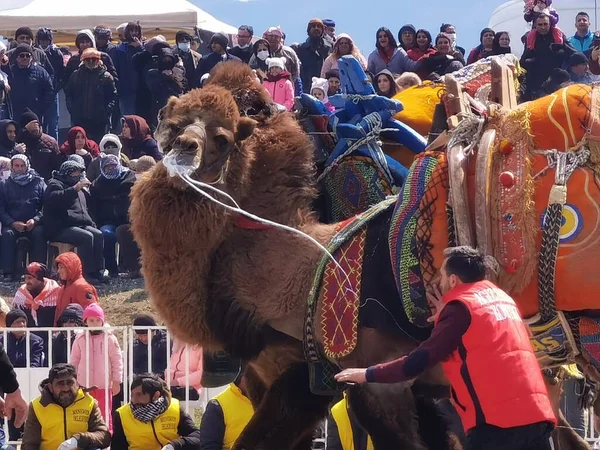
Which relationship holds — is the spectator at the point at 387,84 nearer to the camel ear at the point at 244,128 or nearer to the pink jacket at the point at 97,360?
the pink jacket at the point at 97,360

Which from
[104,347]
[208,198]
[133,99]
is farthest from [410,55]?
[208,198]

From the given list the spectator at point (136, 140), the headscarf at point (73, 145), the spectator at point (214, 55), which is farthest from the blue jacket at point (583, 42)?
the headscarf at point (73, 145)

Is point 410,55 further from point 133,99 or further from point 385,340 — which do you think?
point 385,340

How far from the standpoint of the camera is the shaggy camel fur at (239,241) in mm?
5297

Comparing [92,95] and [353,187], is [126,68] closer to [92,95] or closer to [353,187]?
[92,95]

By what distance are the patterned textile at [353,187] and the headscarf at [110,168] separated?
677cm

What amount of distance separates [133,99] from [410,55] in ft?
12.3

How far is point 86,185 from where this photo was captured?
473 inches

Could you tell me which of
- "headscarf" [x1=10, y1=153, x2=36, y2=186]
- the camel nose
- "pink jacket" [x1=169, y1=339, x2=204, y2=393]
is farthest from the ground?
the camel nose

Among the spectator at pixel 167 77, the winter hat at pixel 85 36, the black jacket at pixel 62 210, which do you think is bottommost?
the black jacket at pixel 62 210

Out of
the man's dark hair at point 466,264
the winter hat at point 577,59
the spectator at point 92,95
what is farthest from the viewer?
the spectator at point 92,95

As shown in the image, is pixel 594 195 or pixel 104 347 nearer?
pixel 594 195

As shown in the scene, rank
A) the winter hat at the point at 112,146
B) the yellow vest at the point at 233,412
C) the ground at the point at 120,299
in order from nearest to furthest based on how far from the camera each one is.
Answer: the yellow vest at the point at 233,412
the ground at the point at 120,299
the winter hat at the point at 112,146

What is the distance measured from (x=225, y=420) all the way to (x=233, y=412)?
70 mm
